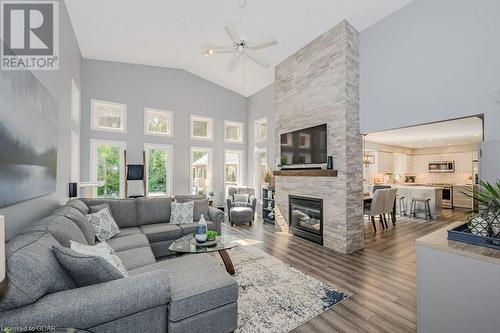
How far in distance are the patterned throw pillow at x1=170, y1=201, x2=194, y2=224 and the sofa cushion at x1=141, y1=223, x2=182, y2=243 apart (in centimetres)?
22

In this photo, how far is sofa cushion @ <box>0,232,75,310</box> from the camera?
1239mm

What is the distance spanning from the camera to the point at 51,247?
165cm

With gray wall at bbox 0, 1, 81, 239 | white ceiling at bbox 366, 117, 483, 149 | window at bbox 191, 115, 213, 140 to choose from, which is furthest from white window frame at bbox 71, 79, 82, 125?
white ceiling at bbox 366, 117, 483, 149

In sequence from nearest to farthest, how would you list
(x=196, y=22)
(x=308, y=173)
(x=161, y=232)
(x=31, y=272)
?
(x=31, y=272), (x=161, y=232), (x=196, y=22), (x=308, y=173)

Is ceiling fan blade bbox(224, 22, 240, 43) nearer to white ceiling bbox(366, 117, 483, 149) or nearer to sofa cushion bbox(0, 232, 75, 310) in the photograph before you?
sofa cushion bbox(0, 232, 75, 310)

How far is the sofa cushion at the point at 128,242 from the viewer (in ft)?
9.63

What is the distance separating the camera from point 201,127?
721cm

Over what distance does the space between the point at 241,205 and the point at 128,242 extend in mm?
3496

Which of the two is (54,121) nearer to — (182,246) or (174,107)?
(182,246)

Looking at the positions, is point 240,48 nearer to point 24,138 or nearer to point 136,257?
point 24,138

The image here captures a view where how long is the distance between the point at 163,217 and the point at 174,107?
Result: 141 inches

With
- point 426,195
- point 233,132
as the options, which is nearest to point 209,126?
point 233,132

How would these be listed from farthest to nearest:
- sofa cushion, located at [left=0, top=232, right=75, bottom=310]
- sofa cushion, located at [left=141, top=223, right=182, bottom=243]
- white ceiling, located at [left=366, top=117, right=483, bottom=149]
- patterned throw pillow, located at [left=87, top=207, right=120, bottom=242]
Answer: white ceiling, located at [left=366, top=117, right=483, bottom=149] < sofa cushion, located at [left=141, top=223, right=182, bottom=243] < patterned throw pillow, located at [left=87, top=207, right=120, bottom=242] < sofa cushion, located at [left=0, top=232, right=75, bottom=310]

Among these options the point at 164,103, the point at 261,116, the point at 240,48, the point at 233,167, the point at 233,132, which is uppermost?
the point at 240,48
